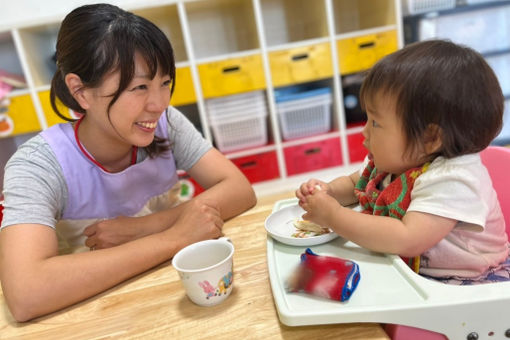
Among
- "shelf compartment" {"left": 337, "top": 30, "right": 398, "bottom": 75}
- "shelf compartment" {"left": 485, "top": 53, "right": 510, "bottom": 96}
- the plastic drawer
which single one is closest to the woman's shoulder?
the plastic drawer

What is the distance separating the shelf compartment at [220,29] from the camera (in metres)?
2.74

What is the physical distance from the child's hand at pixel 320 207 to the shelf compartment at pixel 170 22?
201 cm

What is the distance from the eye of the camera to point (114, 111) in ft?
2.97

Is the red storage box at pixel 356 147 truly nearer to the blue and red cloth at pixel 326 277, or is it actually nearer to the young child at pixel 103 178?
the young child at pixel 103 178

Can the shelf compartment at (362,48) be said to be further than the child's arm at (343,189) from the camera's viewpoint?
Yes

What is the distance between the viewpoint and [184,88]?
91.3 inches

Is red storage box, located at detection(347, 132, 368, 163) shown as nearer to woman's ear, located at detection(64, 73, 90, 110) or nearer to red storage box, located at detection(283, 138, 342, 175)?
red storage box, located at detection(283, 138, 342, 175)

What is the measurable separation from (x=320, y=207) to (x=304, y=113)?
6.16 ft

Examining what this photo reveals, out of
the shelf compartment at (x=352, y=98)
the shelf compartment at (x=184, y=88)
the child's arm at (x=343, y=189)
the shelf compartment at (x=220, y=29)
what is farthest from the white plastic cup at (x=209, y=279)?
the shelf compartment at (x=220, y=29)

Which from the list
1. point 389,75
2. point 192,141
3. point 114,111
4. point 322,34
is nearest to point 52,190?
point 114,111

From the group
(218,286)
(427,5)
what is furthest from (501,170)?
(427,5)

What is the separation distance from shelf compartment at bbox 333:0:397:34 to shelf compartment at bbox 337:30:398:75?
182mm

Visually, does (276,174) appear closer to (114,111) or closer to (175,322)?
(114,111)

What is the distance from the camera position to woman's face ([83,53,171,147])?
0.87 metres
